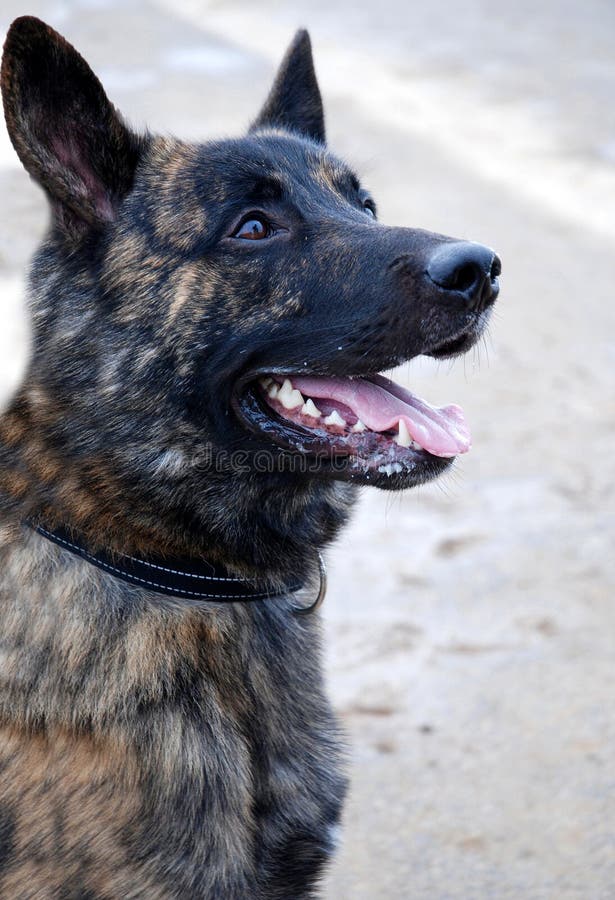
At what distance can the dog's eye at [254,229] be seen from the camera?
2732 millimetres

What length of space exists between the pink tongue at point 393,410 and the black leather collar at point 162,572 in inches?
20.5

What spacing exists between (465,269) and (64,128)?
1.02 m

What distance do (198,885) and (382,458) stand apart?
1.05 m

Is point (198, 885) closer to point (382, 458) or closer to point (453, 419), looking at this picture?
point (382, 458)

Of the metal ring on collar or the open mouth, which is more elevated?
the open mouth

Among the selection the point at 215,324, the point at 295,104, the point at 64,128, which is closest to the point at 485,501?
the point at 295,104

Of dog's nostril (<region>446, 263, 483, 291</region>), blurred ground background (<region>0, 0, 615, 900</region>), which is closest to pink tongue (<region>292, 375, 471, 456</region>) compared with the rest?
blurred ground background (<region>0, 0, 615, 900</region>)

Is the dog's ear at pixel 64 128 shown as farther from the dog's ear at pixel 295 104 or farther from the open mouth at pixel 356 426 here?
the dog's ear at pixel 295 104

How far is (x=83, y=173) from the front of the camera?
8.91ft

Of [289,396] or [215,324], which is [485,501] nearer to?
[289,396]

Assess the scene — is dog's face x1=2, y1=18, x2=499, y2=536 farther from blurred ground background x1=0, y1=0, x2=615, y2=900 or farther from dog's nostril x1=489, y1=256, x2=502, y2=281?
blurred ground background x1=0, y1=0, x2=615, y2=900

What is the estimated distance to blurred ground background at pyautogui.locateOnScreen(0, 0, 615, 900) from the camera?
3.46 meters

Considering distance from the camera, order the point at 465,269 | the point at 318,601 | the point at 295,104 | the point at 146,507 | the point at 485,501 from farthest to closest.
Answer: the point at 485,501 → the point at 295,104 → the point at 318,601 → the point at 146,507 → the point at 465,269

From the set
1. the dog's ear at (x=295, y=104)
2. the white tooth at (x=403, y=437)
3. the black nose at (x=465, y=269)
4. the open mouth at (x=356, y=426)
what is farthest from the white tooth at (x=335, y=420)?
the dog's ear at (x=295, y=104)
